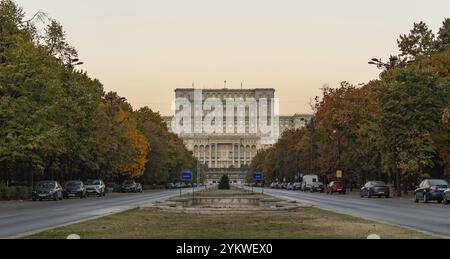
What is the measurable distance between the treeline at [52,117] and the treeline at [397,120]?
25723 mm

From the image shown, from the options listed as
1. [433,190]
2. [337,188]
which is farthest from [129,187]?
[433,190]

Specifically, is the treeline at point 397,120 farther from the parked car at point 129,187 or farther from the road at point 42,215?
the road at point 42,215

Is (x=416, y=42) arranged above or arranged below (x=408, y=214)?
above

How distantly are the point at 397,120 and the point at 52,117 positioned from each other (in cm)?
2987

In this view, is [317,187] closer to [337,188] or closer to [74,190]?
[337,188]

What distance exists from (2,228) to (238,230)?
25.4ft

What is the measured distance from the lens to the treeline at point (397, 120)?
59.3 meters

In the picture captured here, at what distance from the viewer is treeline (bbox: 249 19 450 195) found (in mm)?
59312

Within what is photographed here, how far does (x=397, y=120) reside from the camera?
60375 mm

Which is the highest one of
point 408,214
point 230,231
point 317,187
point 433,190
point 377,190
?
point 433,190

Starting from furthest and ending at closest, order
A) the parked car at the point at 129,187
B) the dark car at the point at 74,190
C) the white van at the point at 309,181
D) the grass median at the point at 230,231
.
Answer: the white van at the point at 309,181 < the parked car at the point at 129,187 < the dark car at the point at 74,190 < the grass median at the point at 230,231

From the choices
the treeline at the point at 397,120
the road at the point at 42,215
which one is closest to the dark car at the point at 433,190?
the treeline at the point at 397,120

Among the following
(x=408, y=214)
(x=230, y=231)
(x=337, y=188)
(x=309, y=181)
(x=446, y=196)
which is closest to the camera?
(x=230, y=231)
